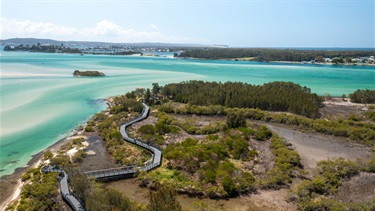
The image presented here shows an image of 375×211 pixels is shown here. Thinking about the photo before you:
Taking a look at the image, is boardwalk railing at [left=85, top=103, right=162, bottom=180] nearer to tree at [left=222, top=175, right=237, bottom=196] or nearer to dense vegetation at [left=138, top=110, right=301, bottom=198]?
dense vegetation at [left=138, top=110, right=301, bottom=198]

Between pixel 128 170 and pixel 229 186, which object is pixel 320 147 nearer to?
pixel 229 186

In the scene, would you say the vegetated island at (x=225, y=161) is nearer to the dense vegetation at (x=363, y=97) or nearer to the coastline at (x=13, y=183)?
the coastline at (x=13, y=183)

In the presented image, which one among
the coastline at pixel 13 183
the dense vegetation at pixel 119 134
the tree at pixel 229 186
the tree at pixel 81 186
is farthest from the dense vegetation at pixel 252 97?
the tree at pixel 81 186

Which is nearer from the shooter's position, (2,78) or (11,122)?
(11,122)

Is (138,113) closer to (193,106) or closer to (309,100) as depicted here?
(193,106)

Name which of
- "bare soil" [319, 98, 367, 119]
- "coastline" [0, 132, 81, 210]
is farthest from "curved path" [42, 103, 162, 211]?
"bare soil" [319, 98, 367, 119]

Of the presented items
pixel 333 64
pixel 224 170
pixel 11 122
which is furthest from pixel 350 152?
pixel 333 64
